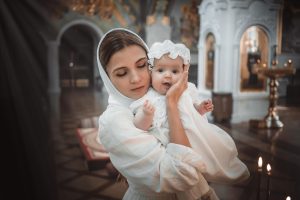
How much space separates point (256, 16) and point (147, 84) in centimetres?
82

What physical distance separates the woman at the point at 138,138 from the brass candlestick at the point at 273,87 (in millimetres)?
618

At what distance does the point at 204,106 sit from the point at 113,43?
309 mm

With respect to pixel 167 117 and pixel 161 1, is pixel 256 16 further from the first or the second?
pixel 167 117

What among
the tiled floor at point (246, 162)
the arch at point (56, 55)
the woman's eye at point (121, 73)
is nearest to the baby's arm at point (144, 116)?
the woman's eye at point (121, 73)

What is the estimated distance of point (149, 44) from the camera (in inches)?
61.4

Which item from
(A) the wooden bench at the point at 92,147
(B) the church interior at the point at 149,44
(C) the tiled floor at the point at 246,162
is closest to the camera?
(C) the tiled floor at the point at 246,162

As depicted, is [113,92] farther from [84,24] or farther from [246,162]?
[84,24]

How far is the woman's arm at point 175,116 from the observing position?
724 millimetres

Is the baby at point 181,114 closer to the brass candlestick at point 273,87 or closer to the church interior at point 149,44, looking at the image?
the church interior at point 149,44

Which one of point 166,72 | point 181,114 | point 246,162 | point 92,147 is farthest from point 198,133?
point 92,147

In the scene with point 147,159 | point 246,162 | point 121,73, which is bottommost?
point 246,162

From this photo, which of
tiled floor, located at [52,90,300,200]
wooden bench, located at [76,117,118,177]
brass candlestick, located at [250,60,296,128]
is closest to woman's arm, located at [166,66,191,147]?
tiled floor, located at [52,90,300,200]

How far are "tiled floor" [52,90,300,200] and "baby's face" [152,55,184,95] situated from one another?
49 centimetres

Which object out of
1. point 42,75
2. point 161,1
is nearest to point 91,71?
point 42,75
